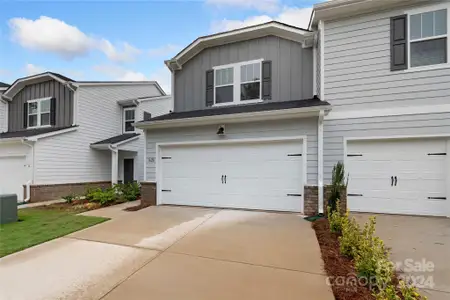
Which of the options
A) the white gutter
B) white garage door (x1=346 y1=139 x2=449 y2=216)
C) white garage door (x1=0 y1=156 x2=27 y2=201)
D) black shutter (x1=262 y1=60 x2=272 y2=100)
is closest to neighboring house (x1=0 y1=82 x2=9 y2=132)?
white garage door (x1=0 y1=156 x2=27 y2=201)

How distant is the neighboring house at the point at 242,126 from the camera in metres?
6.81

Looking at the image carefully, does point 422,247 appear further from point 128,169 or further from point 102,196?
point 128,169

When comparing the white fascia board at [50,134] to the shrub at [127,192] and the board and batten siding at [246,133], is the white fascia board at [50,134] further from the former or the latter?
the board and batten siding at [246,133]

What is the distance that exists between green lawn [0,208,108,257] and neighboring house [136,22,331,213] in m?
2.63

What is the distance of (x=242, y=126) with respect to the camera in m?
7.36

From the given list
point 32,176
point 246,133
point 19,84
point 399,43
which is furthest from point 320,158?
point 19,84

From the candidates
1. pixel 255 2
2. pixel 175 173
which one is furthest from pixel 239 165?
pixel 255 2

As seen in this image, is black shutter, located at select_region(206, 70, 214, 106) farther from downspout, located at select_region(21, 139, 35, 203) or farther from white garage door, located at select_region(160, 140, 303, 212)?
downspout, located at select_region(21, 139, 35, 203)

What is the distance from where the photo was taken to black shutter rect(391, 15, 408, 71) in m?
6.18

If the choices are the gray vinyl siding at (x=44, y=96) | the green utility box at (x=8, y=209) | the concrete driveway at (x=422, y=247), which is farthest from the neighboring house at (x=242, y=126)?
the gray vinyl siding at (x=44, y=96)

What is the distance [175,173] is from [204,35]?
531cm

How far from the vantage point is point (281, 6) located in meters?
8.66

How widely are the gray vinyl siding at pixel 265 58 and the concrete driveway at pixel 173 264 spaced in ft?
15.3

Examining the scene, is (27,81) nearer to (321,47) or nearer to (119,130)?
(119,130)
